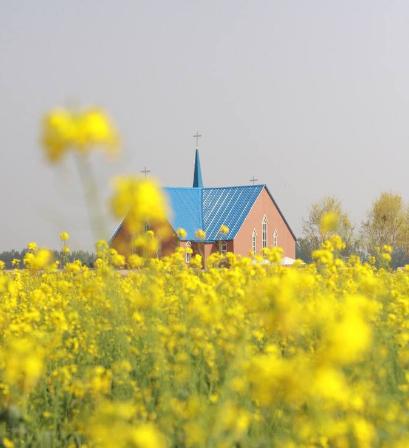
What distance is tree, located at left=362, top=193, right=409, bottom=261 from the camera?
44.1 metres

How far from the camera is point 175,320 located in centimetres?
628

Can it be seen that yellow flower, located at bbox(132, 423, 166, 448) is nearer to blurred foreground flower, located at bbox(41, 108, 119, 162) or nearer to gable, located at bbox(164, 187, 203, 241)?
blurred foreground flower, located at bbox(41, 108, 119, 162)

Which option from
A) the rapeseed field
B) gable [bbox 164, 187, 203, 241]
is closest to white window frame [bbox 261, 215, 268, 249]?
gable [bbox 164, 187, 203, 241]

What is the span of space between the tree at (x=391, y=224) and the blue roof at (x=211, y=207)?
1048 cm

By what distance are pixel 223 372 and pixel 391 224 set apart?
40.8 meters

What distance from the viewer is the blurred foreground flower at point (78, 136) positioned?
3.21m

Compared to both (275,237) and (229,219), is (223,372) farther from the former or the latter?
(275,237)

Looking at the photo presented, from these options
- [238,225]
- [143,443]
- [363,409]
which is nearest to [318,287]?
[363,409]

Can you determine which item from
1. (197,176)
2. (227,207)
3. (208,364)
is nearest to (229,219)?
(227,207)

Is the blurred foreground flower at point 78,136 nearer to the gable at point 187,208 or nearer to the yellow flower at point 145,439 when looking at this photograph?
the yellow flower at point 145,439

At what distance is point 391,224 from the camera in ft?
145

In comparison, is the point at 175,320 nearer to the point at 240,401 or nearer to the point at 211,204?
the point at 240,401

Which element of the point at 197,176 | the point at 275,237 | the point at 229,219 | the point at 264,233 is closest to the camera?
the point at 229,219

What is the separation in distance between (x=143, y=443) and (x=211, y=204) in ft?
112
